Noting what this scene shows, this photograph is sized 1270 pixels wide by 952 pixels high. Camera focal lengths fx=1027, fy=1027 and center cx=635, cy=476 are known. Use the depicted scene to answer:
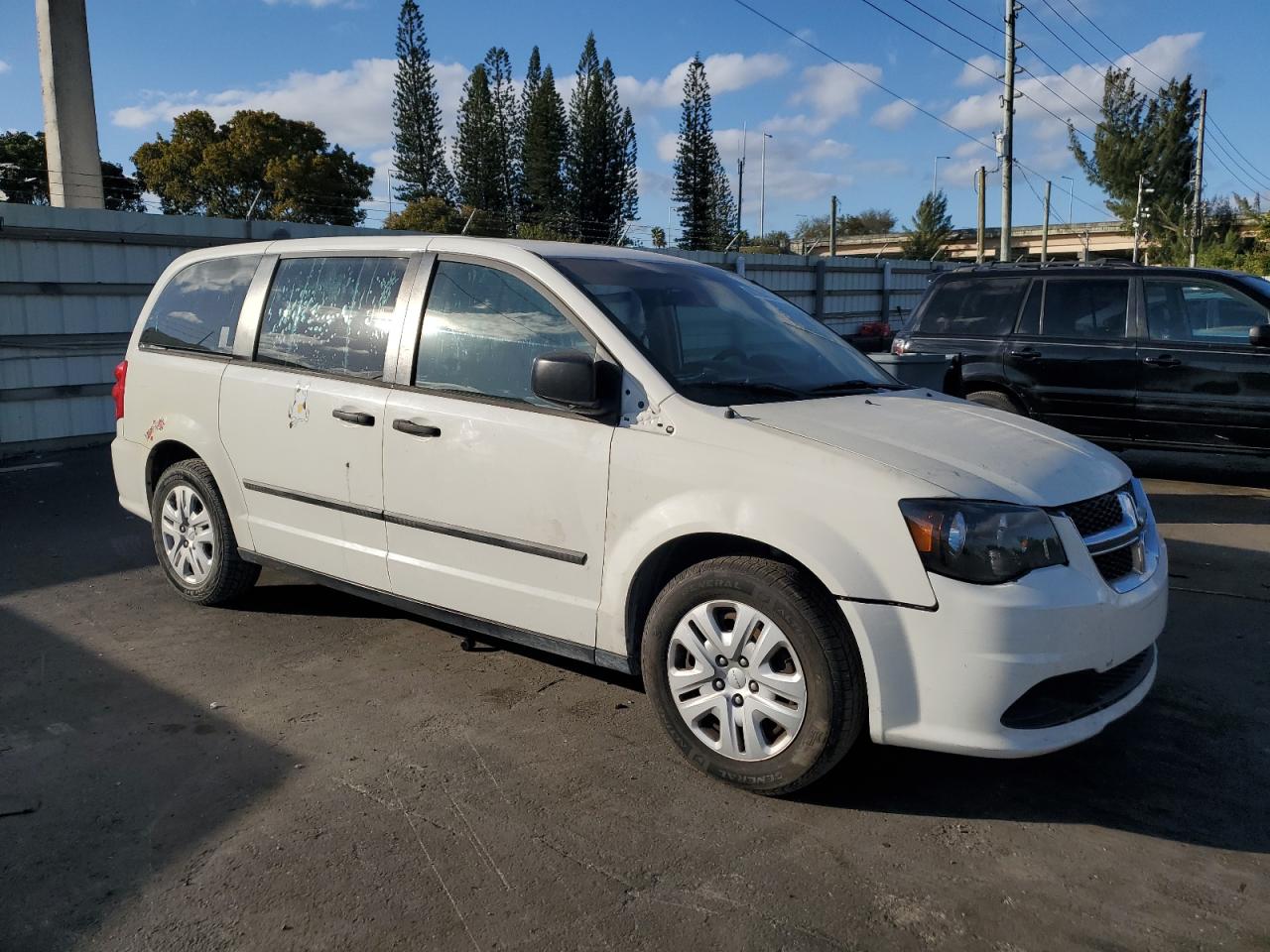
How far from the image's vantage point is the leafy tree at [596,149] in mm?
57000

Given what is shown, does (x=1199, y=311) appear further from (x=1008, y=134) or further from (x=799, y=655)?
(x=1008, y=134)

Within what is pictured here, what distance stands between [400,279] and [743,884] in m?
2.73

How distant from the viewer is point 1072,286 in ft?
28.0

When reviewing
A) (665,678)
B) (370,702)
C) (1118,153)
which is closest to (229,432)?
(370,702)

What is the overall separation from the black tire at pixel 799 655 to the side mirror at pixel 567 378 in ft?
2.24

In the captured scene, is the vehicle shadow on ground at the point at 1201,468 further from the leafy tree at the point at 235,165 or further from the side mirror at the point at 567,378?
the leafy tree at the point at 235,165

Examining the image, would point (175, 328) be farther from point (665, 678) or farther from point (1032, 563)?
point (1032, 563)

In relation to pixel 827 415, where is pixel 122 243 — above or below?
above

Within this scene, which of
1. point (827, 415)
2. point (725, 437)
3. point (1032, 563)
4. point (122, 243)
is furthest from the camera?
point (122, 243)

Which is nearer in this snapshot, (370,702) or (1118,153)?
(370,702)

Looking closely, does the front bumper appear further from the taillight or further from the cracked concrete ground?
the taillight

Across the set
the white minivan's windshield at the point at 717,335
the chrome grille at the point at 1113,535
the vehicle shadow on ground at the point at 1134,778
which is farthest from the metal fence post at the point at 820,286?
the chrome grille at the point at 1113,535

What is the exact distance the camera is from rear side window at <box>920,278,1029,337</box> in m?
8.82

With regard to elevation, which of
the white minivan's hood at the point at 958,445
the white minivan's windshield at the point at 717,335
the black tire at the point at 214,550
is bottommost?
the black tire at the point at 214,550
